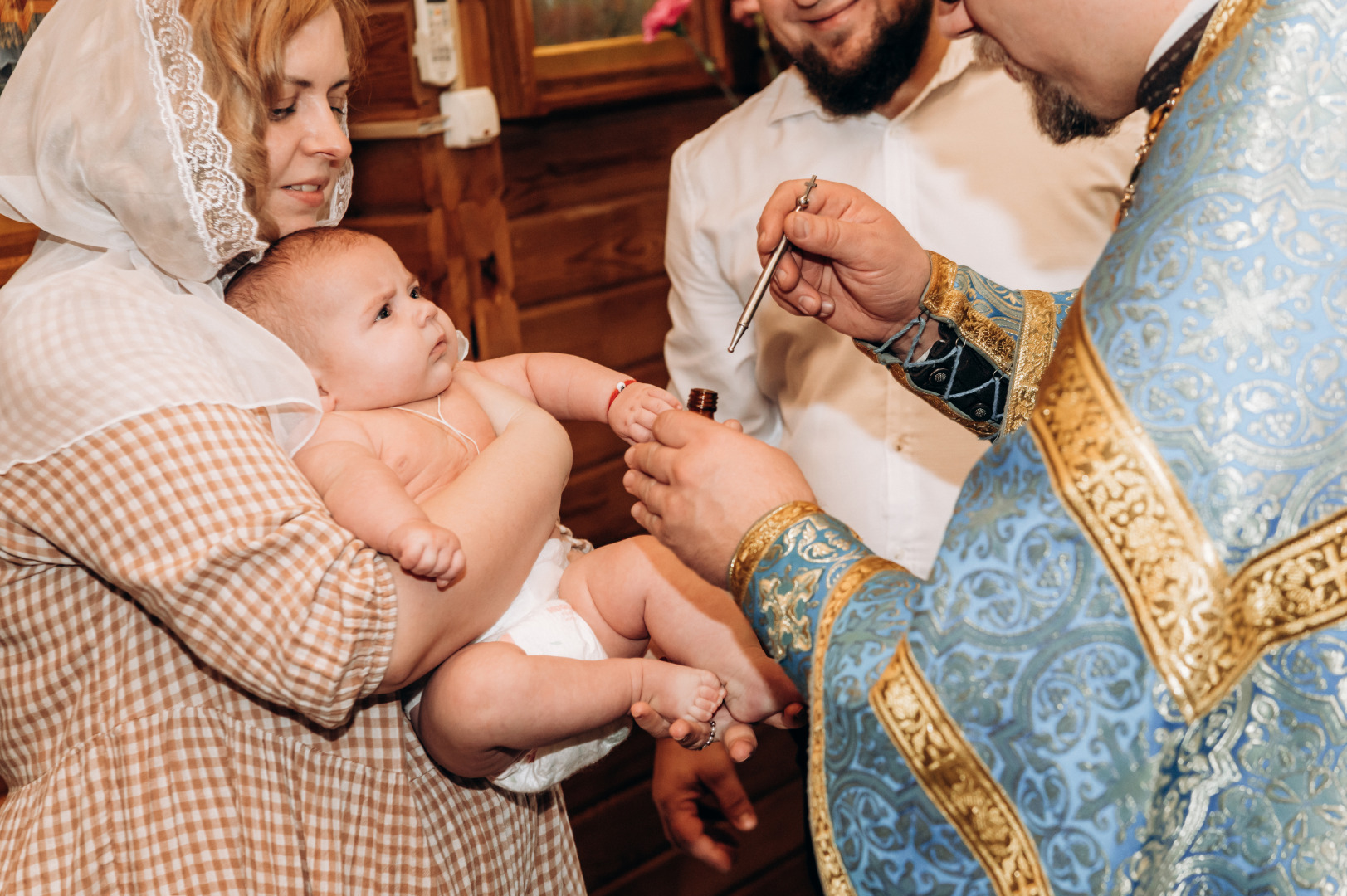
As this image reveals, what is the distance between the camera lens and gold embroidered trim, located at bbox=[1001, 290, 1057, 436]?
154 cm

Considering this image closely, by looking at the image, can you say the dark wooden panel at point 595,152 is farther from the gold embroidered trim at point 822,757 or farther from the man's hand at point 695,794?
the gold embroidered trim at point 822,757

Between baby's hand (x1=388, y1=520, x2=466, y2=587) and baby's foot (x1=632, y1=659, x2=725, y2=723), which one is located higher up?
baby's hand (x1=388, y1=520, x2=466, y2=587)

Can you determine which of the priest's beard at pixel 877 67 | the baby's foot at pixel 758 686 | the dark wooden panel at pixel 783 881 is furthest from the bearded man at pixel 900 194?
the dark wooden panel at pixel 783 881

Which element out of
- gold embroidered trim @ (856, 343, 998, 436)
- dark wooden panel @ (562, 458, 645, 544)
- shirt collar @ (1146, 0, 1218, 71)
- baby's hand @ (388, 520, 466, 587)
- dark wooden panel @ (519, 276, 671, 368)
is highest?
shirt collar @ (1146, 0, 1218, 71)

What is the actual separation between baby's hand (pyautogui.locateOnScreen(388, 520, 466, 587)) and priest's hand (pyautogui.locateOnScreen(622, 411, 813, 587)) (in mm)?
206

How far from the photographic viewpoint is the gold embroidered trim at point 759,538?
3.32 feet

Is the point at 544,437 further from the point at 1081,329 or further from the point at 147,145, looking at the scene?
the point at 1081,329

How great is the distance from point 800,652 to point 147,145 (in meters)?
0.88

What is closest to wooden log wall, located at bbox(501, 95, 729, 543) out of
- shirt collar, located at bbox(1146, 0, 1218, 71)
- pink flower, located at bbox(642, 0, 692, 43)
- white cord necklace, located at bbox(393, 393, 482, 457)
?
pink flower, located at bbox(642, 0, 692, 43)

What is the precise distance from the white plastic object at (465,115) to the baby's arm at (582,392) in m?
1.11

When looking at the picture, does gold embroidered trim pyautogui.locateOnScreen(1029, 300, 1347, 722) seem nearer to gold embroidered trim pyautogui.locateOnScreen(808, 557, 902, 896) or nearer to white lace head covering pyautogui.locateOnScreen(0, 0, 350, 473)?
gold embroidered trim pyautogui.locateOnScreen(808, 557, 902, 896)

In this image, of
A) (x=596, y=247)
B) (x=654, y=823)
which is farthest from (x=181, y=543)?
(x=654, y=823)

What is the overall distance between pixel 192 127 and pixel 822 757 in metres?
0.94

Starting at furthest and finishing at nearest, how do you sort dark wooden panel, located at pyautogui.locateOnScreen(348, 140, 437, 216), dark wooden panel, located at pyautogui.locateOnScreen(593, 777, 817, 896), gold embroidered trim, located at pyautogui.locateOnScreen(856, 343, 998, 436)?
dark wooden panel, located at pyautogui.locateOnScreen(593, 777, 817, 896) → dark wooden panel, located at pyautogui.locateOnScreen(348, 140, 437, 216) → gold embroidered trim, located at pyautogui.locateOnScreen(856, 343, 998, 436)
